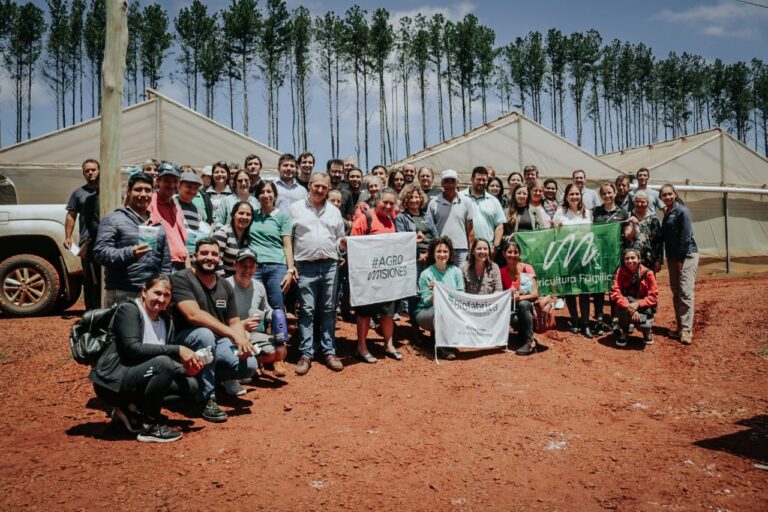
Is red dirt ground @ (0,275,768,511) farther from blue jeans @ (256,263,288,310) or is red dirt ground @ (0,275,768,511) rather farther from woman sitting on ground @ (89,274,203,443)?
blue jeans @ (256,263,288,310)

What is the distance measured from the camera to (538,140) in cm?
1481

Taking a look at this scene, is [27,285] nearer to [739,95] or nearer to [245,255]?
[245,255]

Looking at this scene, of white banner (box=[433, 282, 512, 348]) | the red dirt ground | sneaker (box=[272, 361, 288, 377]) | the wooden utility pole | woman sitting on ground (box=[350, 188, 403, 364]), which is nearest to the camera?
the red dirt ground

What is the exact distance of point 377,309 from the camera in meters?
6.54

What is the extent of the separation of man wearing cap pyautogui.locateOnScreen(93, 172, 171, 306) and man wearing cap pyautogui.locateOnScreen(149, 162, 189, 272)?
10.2 inches

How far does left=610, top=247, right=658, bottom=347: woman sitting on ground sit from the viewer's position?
7.39m

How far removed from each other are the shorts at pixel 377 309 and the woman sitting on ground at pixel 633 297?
11.6 ft

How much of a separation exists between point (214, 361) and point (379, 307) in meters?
2.48

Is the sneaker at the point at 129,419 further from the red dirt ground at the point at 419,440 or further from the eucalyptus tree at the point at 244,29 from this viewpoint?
the eucalyptus tree at the point at 244,29

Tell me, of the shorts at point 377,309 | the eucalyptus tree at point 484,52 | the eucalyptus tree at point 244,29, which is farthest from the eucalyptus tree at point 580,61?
the shorts at point 377,309

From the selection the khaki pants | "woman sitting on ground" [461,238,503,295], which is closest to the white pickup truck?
"woman sitting on ground" [461,238,503,295]

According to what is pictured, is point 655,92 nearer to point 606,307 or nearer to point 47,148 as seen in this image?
point 606,307

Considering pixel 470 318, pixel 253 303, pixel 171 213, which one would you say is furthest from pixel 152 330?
pixel 470 318

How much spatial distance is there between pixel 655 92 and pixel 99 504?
64.5 m
